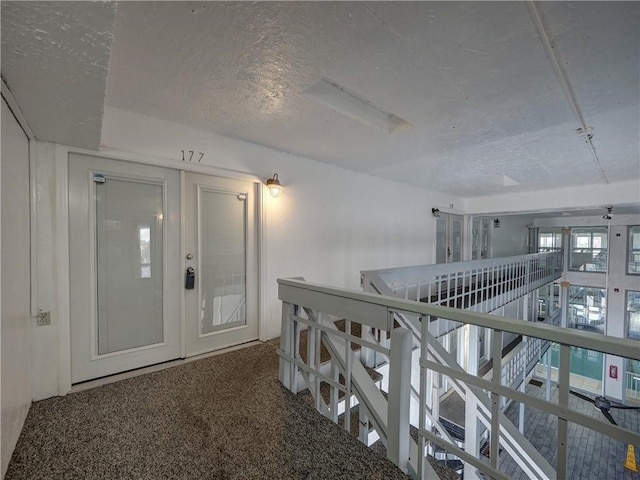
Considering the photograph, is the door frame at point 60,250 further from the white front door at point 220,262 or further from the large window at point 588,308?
the large window at point 588,308

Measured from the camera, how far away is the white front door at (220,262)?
256cm

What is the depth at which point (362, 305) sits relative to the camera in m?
1.51

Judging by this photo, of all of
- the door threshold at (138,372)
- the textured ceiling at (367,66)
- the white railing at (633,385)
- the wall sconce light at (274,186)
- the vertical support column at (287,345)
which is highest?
the textured ceiling at (367,66)

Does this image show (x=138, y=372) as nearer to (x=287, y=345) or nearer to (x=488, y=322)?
(x=287, y=345)

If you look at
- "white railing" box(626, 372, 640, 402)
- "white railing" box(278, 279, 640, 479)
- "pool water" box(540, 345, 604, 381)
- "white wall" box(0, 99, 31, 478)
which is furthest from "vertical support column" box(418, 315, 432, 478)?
"white railing" box(626, 372, 640, 402)

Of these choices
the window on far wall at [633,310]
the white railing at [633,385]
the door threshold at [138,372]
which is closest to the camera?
Result: the door threshold at [138,372]

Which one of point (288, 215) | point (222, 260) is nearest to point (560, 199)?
point (288, 215)

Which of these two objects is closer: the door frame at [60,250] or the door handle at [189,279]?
the door frame at [60,250]

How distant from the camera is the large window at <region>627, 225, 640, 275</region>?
7.52 metres

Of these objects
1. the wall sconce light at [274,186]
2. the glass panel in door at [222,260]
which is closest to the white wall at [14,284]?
the glass panel in door at [222,260]

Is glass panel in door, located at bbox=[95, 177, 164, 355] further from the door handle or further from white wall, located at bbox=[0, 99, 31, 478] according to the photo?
white wall, located at bbox=[0, 99, 31, 478]

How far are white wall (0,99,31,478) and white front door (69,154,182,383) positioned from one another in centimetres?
30

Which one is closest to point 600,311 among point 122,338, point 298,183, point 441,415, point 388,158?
point 441,415

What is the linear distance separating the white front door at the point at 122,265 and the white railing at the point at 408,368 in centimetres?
117
